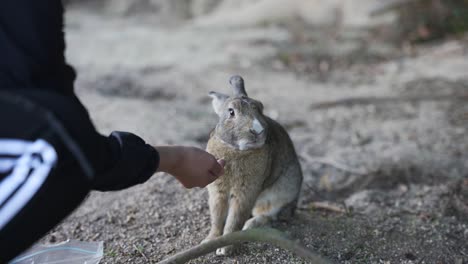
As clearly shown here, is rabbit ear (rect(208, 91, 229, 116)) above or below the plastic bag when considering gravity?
above

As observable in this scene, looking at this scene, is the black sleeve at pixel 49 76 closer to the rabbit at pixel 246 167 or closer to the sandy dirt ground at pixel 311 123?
the rabbit at pixel 246 167

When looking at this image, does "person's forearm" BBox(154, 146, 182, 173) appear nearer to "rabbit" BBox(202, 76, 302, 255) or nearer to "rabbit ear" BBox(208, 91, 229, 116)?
"rabbit" BBox(202, 76, 302, 255)

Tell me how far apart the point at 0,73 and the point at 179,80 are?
6086mm

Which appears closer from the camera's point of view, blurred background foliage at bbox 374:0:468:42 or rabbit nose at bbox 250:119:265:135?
rabbit nose at bbox 250:119:265:135

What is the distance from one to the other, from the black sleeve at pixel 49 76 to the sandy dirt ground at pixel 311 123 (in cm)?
118

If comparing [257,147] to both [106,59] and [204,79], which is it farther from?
[106,59]

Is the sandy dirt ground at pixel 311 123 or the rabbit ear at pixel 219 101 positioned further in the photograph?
the sandy dirt ground at pixel 311 123

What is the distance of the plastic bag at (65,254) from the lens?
10.0ft

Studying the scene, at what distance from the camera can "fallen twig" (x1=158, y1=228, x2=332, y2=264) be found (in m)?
2.64

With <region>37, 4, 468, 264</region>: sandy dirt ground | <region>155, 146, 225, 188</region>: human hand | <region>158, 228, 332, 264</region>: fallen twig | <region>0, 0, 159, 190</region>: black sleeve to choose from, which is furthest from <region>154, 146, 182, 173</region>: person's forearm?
<region>37, 4, 468, 264</region>: sandy dirt ground

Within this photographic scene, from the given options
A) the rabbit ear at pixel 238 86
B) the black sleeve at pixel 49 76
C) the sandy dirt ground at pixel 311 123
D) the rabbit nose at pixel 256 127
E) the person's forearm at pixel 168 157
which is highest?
the black sleeve at pixel 49 76

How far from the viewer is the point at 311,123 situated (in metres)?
6.53

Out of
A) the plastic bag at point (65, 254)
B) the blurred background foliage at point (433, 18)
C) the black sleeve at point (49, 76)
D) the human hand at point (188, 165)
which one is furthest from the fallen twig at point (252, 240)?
the blurred background foliage at point (433, 18)

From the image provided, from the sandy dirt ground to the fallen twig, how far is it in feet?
1.28
